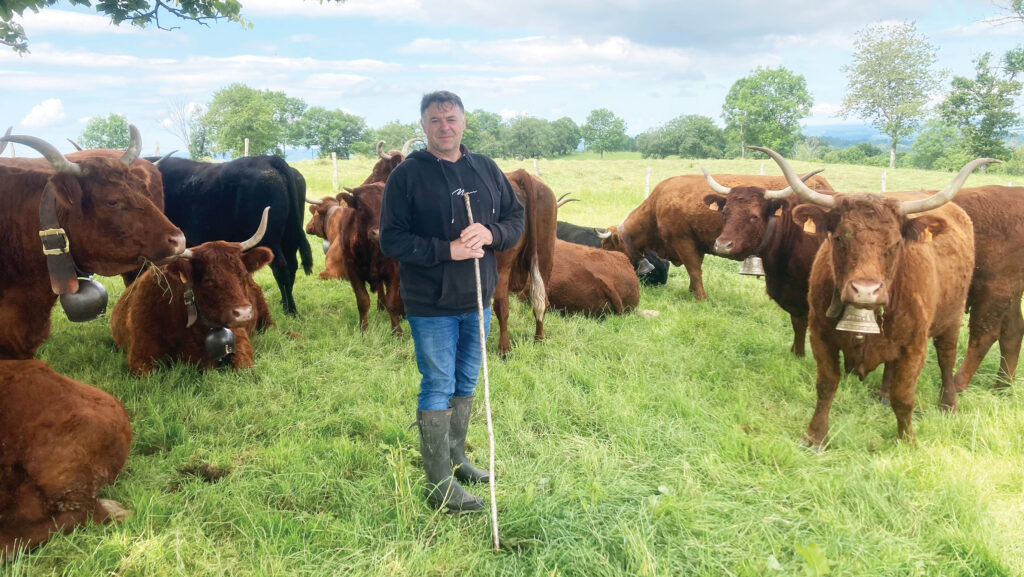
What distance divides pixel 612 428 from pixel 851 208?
6.80 ft

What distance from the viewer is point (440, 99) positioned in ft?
9.25

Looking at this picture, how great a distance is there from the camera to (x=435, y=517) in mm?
2826

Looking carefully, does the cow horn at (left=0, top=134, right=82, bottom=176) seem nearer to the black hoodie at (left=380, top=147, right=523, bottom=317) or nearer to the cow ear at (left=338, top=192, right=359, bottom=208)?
the black hoodie at (left=380, top=147, right=523, bottom=317)

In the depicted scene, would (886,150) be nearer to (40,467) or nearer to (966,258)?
(966,258)

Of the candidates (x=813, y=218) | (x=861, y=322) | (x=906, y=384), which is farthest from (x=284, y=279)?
(x=906, y=384)

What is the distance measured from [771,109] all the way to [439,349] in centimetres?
7651

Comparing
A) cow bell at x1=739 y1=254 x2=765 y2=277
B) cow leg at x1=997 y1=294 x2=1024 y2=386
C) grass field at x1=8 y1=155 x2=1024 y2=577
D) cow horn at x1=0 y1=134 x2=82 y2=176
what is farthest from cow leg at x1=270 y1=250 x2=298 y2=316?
cow leg at x1=997 y1=294 x2=1024 y2=386

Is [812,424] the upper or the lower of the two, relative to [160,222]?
lower

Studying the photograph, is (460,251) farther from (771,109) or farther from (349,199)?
(771,109)

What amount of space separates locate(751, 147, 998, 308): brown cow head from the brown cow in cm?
279

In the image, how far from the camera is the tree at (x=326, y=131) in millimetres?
80781

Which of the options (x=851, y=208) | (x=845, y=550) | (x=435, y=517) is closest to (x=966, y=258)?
(x=851, y=208)

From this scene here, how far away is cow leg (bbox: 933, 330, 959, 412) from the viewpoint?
4172mm

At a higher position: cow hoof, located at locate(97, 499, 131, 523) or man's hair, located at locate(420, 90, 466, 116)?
man's hair, located at locate(420, 90, 466, 116)
